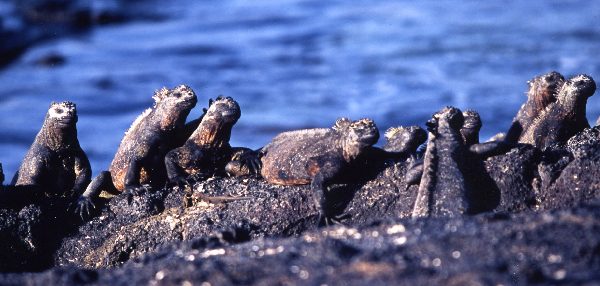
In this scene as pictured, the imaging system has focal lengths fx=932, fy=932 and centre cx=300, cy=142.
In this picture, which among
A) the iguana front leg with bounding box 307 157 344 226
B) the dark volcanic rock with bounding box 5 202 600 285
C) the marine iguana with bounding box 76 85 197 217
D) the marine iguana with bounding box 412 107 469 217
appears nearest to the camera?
the dark volcanic rock with bounding box 5 202 600 285

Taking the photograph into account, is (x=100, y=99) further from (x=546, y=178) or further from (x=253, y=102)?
(x=546, y=178)

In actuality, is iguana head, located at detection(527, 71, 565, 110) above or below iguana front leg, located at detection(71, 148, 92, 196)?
above

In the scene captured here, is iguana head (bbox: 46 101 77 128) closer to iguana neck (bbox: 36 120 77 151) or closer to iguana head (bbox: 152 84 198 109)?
iguana neck (bbox: 36 120 77 151)

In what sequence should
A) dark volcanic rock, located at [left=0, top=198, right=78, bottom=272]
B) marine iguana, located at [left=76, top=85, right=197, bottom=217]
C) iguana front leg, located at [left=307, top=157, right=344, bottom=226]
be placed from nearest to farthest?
iguana front leg, located at [left=307, top=157, right=344, bottom=226] → dark volcanic rock, located at [left=0, top=198, right=78, bottom=272] → marine iguana, located at [left=76, top=85, right=197, bottom=217]

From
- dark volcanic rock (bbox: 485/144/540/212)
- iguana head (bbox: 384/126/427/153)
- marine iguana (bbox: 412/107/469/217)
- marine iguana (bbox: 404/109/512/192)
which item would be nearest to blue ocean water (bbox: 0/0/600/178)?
iguana head (bbox: 384/126/427/153)

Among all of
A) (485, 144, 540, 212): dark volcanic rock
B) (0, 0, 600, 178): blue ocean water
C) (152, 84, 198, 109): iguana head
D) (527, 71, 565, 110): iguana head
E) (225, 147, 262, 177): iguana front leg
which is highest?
(0, 0, 600, 178): blue ocean water

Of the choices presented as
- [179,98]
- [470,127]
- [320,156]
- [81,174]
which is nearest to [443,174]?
[320,156]

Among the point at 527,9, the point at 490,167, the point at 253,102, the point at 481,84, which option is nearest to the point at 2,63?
the point at 253,102

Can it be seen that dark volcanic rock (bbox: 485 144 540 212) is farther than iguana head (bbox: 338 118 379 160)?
No
